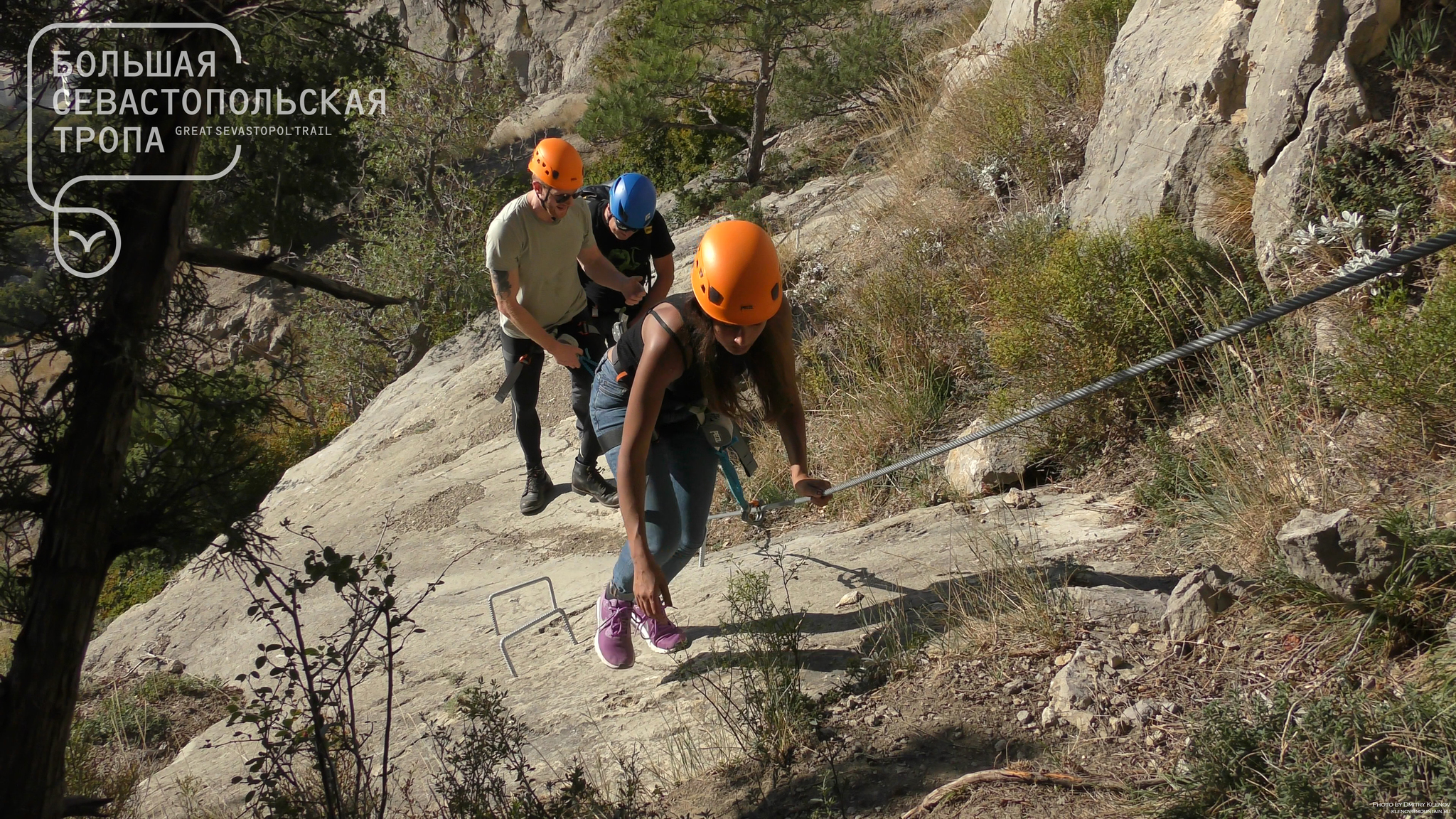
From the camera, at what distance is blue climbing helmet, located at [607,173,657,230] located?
15.4 feet

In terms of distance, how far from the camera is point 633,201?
4.70m

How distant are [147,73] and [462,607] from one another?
318cm

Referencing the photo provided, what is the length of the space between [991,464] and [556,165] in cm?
259

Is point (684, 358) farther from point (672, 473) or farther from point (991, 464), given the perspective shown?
point (991, 464)

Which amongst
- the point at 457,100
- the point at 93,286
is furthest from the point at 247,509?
the point at 457,100

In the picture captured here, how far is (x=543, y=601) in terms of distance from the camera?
5.11m

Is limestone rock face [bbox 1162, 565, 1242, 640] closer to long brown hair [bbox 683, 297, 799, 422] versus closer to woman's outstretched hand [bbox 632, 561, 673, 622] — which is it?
long brown hair [bbox 683, 297, 799, 422]

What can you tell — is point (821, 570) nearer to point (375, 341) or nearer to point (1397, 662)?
point (1397, 662)

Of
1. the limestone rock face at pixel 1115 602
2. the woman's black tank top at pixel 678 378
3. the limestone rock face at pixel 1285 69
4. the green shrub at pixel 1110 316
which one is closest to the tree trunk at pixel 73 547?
the woman's black tank top at pixel 678 378

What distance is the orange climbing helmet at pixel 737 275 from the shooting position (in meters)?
2.74

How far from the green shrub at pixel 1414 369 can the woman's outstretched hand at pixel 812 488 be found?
2.01m

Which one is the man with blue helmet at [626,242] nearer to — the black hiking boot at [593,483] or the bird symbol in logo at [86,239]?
the black hiking boot at [593,483]

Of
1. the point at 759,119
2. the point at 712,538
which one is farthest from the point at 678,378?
the point at 759,119

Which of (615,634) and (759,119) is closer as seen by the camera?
(615,634)
